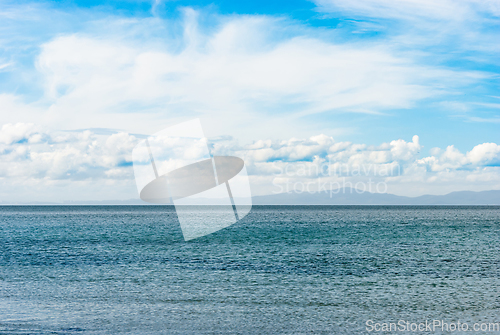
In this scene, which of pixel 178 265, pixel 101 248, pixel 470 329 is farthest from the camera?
pixel 101 248

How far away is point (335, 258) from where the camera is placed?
39.7 meters

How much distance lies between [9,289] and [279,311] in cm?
1471

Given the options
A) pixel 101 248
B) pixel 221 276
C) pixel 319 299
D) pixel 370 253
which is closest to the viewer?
pixel 319 299

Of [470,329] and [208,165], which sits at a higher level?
[208,165]

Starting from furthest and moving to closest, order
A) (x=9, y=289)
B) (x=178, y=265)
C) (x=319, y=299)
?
1. (x=178, y=265)
2. (x=9, y=289)
3. (x=319, y=299)

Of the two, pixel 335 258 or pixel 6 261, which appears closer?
pixel 6 261

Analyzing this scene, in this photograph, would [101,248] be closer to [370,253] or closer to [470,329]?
Result: [370,253]

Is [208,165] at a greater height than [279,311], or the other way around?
[208,165]

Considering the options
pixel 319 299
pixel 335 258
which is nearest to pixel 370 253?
pixel 335 258

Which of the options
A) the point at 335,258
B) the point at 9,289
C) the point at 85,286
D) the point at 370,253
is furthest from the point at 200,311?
the point at 370,253

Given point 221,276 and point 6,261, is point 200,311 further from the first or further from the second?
point 6,261

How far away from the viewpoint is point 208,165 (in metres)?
21.7

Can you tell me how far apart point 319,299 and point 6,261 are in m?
28.1

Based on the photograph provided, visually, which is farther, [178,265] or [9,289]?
[178,265]
